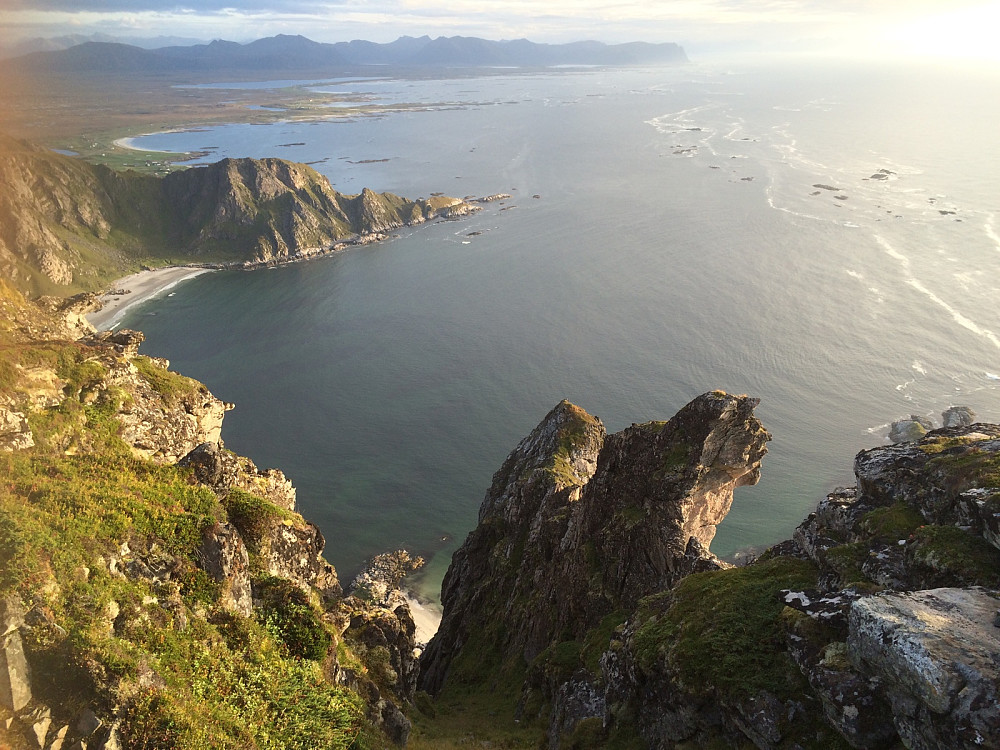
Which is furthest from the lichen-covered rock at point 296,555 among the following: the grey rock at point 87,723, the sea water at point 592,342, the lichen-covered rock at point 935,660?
the sea water at point 592,342

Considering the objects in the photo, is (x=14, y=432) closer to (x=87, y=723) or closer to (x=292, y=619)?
(x=87, y=723)

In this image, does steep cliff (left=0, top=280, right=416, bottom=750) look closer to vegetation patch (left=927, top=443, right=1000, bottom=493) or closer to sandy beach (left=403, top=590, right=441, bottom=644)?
vegetation patch (left=927, top=443, right=1000, bottom=493)

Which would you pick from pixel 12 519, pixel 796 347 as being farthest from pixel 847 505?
pixel 796 347

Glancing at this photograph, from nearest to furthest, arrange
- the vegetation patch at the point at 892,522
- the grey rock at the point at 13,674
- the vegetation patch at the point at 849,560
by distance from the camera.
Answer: the grey rock at the point at 13,674, the vegetation patch at the point at 849,560, the vegetation patch at the point at 892,522

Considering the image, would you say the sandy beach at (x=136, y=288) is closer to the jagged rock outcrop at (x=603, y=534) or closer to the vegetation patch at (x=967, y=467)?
the jagged rock outcrop at (x=603, y=534)

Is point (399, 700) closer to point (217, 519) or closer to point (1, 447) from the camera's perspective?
point (217, 519)

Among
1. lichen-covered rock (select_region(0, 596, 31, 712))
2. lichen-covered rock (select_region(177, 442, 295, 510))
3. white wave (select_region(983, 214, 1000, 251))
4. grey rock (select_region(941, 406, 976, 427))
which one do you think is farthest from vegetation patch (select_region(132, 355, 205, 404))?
white wave (select_region(983, 214, 1000, 251))

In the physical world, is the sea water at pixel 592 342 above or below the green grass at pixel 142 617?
below
